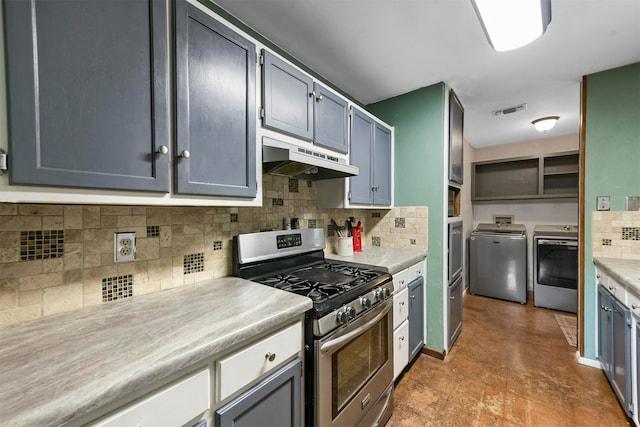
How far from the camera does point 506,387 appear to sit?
1.86 m

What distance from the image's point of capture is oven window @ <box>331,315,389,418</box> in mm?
1174

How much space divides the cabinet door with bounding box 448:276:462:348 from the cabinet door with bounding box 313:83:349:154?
1686 mm

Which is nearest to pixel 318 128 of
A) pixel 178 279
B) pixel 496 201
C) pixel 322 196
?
pixel 322 196

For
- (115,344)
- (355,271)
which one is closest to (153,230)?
(115,344)

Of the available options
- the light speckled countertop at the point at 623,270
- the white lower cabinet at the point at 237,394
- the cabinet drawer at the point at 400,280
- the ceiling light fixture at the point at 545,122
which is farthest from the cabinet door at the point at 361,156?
the ceiling light fixture at the point at 545,122

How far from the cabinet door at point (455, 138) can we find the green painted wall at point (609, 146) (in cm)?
91

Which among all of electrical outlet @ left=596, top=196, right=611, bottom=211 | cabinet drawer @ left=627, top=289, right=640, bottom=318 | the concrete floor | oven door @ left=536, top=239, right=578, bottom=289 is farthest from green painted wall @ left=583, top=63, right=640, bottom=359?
oven door @ left=536, top=239, right=578, bottom=289

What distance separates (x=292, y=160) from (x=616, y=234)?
2.59 metres

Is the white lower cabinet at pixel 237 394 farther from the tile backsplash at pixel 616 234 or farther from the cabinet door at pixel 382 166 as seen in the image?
the tile backsplash at pixel 616 234

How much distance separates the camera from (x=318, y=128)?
164 cm

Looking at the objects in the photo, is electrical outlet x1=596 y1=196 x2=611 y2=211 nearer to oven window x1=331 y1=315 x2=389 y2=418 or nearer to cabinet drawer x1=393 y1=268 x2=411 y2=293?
cabinet drawer x1=393 y1=268 x2=411 y2=293

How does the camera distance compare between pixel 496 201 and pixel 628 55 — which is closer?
pixel 628 55

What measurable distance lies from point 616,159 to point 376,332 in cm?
233

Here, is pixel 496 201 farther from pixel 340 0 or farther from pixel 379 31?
pixel 340 0
